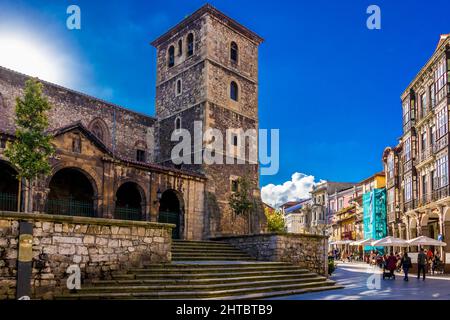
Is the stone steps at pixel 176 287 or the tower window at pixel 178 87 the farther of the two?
the tower window at pixel 178 87

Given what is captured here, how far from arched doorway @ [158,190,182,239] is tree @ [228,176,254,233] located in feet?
11.6

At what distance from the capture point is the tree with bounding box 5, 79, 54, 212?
1655 centimetres

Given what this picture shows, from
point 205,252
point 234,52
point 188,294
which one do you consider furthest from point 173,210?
point 188,294

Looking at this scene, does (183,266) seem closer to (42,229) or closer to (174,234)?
(42,229)

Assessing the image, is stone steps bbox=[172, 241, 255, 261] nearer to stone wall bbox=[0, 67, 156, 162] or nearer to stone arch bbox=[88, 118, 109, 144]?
stone wall bbox=[0, 67, 156, 162]

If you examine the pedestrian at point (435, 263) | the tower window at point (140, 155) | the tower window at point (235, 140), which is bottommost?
the pedestrian at point (435, 263)

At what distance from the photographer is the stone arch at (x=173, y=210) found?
88.9ft

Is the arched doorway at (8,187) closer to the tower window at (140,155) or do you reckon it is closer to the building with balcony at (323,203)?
the tower window at (140,155)

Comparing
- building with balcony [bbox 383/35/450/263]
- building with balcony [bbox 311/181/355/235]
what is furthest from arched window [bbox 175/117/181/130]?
building with balcony [bbox 311/181/355/235]

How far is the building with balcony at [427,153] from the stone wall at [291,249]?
40.7 ft

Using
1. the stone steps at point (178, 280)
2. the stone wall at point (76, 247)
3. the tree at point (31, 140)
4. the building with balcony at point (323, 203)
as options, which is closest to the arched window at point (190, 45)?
the tree at point (31, 140)

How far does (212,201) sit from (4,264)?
1864cm

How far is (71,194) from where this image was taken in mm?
24312

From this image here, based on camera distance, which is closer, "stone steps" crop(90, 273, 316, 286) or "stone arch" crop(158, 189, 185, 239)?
"stone steps" crop(90, 273, 316, 286)
